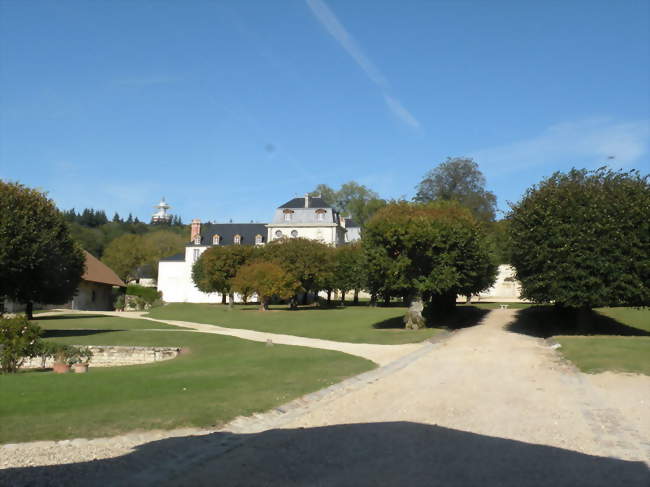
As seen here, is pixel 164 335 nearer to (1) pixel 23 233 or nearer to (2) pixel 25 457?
(1) pixel 23 233

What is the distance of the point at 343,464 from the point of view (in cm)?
682

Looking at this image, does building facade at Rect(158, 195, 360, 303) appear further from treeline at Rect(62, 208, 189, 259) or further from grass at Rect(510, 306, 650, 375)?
grass at Rect(510, 306, 650, 375)

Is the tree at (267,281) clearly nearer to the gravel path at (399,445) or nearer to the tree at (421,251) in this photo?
the tree at (421,251)

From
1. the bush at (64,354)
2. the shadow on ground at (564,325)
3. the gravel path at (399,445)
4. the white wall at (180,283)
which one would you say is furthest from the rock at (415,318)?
the white wall at (180,283)

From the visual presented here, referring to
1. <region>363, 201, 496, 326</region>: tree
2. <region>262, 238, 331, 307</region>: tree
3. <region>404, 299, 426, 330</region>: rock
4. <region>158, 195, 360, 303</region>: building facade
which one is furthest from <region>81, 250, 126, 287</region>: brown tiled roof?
<region>404, 299, 426, 330</region>: rock

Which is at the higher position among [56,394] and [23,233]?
[23,233]

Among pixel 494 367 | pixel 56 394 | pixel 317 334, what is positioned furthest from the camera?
pixel 317 334

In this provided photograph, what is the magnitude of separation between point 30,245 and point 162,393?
21.0 meters

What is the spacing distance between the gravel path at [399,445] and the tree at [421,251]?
56.1 feet

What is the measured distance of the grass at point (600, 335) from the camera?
1683cm

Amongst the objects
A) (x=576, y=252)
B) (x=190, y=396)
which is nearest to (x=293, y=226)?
(x=576, y=252)

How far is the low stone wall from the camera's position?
23281 millimetres

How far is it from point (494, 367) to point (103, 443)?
12419 mm

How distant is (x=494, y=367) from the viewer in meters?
16.7
